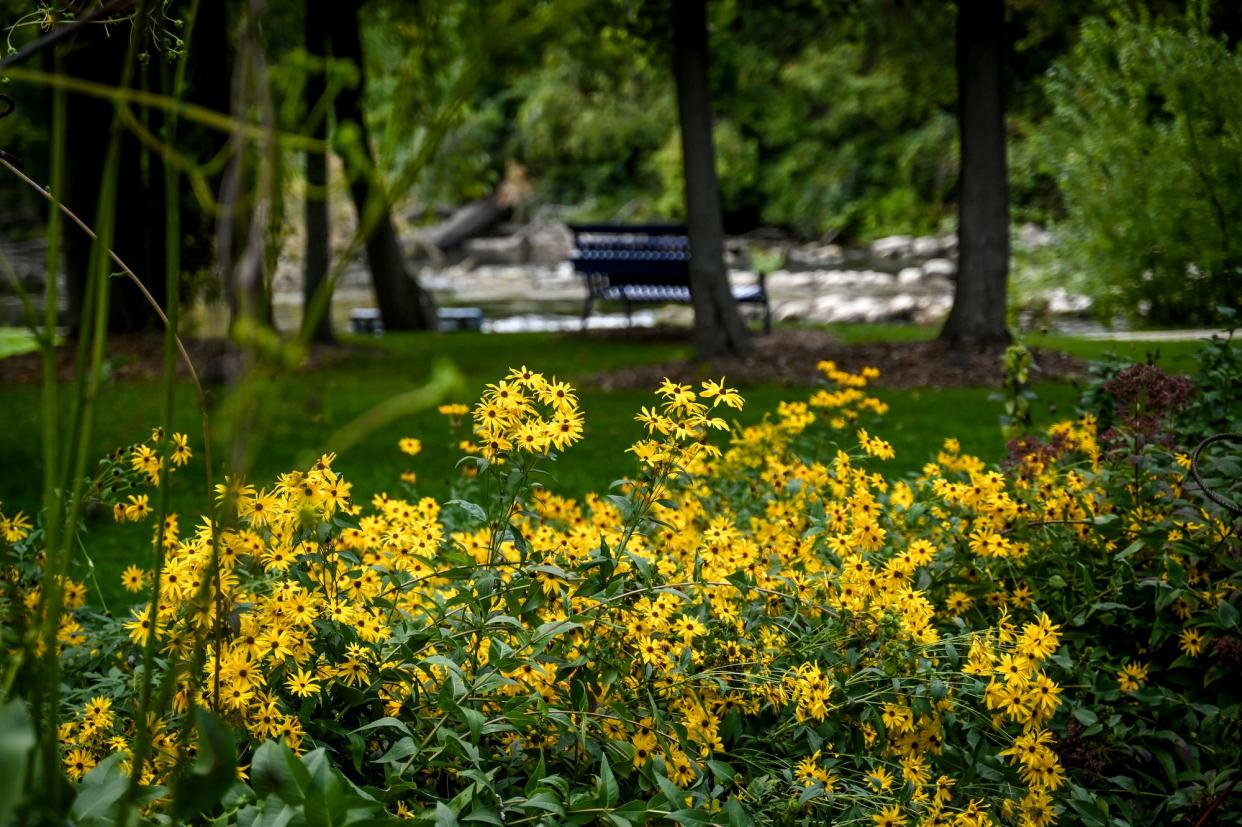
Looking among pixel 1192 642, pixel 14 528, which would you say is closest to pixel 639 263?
pixel 1192 642

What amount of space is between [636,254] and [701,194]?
4.46 meters

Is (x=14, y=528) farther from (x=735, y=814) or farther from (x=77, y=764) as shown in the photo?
(x=735, y=814)

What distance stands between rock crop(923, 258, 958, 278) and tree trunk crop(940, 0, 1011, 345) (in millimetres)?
12269

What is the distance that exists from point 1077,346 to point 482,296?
574 inches

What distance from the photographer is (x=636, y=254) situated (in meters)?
14.1

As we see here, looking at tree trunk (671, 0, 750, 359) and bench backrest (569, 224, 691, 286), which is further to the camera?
bench backrest (569, 224, 691, 286)

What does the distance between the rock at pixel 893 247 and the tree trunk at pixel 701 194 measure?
645 inches

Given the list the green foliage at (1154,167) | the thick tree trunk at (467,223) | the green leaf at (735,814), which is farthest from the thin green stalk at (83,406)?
the thick tree trunk at (467,223)

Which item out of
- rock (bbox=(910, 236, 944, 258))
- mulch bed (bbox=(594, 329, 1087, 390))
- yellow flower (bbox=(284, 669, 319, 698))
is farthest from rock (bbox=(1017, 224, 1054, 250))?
yellow flower (bbox=(284, 669, 319, 698))

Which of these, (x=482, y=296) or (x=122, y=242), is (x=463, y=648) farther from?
(x=482, y=296)

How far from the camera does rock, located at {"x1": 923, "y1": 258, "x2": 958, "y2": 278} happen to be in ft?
71.5

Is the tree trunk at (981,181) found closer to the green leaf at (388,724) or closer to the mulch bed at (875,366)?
the mulch bed at (875,366)

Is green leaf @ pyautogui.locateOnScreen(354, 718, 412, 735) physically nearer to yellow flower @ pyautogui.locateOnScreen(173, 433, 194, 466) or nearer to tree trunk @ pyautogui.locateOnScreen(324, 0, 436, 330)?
yellow flower @ pyautogui.locateOnScreen(173, 433, 194, 466)

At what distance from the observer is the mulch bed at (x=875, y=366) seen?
8906 millimetres
